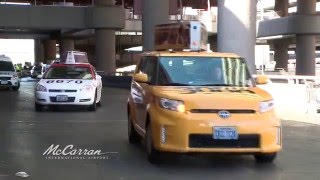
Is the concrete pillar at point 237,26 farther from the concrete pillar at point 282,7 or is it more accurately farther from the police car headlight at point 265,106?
the concrete pillar at point 282,7

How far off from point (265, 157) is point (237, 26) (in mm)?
11138

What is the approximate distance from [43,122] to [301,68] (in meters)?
34.0

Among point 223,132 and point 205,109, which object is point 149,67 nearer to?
point 205,109

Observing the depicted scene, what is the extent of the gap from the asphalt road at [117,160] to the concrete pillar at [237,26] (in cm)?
593

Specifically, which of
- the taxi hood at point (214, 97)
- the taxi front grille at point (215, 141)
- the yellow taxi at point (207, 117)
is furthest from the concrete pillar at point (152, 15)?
the taxi front grille at point (215, 141)

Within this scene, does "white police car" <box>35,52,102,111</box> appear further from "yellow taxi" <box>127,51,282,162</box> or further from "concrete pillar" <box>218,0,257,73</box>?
"yellow taxi" <box>127,51,282,162</box>

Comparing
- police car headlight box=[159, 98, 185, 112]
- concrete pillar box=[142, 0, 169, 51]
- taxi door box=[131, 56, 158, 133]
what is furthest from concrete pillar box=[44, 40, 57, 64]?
police car headlight box=[159, 98, 185, 112]

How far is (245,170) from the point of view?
28.5ft

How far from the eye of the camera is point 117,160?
31.0 ft

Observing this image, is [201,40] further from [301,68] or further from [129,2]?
[129,2]

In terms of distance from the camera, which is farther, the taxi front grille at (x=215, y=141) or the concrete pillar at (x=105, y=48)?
the concrete pillar at (x=105, y=48)

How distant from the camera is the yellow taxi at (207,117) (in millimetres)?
8328

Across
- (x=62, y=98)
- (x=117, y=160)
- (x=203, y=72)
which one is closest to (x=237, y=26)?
(x=62, y=98)

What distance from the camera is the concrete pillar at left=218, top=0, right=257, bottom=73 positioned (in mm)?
19391
